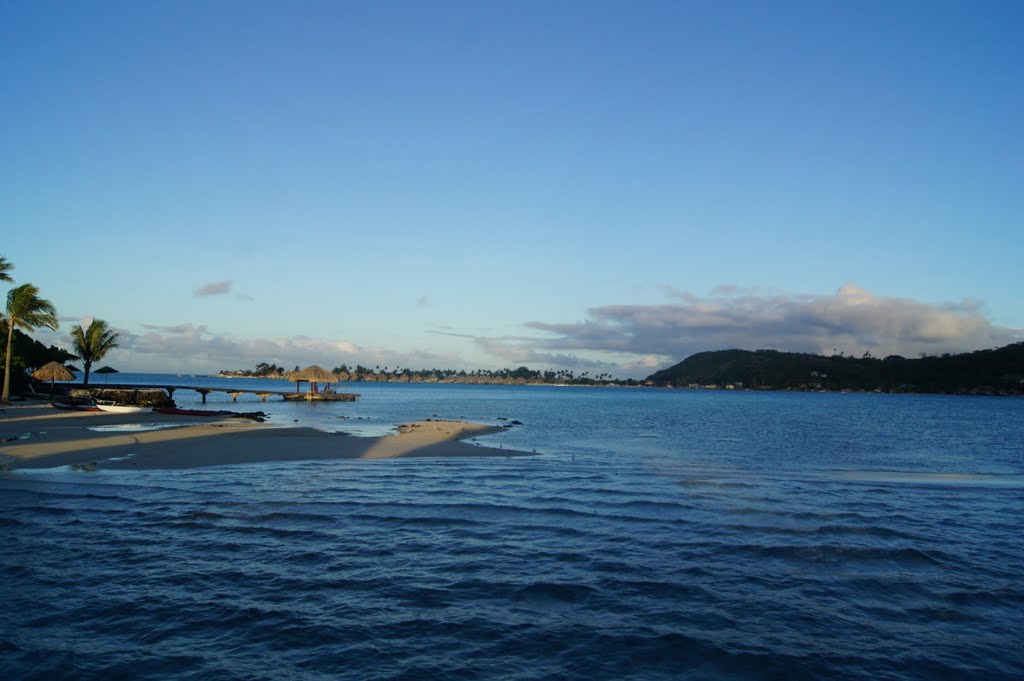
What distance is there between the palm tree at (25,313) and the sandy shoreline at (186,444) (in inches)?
489

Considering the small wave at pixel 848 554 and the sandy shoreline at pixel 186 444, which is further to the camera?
the sandy shoreline at pixel 186 444

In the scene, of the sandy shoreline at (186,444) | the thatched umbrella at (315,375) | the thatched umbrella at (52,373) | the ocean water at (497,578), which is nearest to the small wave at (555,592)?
the ocean water at (497,578)

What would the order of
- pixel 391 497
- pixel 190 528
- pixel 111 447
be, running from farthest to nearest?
pixel 111 447 → pixel 391 497 → pixel 190 528

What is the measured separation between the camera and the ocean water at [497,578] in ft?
28.2

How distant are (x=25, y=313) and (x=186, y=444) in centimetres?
3706

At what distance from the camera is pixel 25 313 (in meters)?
56.1

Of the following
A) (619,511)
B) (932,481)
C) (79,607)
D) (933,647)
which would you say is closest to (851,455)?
(932,481)

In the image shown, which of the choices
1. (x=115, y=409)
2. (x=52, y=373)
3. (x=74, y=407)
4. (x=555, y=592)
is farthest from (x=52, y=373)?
(x=555, y=592)

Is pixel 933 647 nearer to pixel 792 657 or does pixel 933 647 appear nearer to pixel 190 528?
pixel 792 657

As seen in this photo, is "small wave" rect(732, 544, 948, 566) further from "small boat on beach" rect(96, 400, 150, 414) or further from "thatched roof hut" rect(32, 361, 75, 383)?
"thatched roof hut" rect(32, 361, 75, 383)

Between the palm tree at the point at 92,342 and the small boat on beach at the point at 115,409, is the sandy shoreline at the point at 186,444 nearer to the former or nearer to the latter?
the small boat on beach at the point at 115,409

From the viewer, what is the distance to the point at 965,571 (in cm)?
1320

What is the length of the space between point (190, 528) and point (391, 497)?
19.7ft

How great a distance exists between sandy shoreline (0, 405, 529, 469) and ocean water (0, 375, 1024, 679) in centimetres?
341
